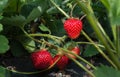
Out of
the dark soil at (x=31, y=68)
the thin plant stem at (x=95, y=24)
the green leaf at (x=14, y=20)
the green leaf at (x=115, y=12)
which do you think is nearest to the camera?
the green leaf at (x=115, y=12)

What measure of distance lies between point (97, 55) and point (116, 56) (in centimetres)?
21

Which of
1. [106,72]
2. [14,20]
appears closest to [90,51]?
[14,20]

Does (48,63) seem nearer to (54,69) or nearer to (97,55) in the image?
(54,69)

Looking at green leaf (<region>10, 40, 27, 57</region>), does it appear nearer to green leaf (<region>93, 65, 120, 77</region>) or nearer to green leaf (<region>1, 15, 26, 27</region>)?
green leaf (<region>1, 15, 26, 27</region>)

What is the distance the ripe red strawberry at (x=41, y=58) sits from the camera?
3.94 feet

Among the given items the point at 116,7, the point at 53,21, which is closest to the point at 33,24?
the point at 53,21

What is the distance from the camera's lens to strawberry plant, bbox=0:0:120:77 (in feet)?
3.79

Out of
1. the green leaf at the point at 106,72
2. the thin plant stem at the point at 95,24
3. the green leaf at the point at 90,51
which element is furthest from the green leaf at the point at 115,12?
the green leaf at the point at 90,51

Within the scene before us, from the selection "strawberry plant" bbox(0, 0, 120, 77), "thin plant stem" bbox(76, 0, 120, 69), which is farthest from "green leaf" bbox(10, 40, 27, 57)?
"thin plant stem" bbox(76, 0, 120, 69)

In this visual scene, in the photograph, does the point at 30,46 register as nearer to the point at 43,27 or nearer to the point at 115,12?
the point at 43,27

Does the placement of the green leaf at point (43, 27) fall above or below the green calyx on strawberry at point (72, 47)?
above

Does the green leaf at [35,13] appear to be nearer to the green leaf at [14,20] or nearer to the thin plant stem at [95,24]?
the green leaf at [14,20]

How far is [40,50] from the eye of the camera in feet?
4.02

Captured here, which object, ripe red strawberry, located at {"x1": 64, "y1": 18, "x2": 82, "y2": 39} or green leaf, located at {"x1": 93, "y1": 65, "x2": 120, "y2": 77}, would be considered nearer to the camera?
green leaf, located at {"x1": 93, "y1": 65, "x2": 120, "y2": 77}
